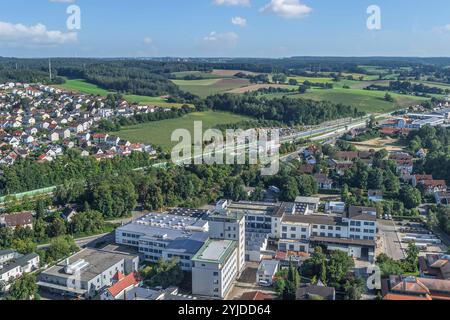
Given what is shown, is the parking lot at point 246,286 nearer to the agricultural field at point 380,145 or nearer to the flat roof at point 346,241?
the flat roof at point 346,241

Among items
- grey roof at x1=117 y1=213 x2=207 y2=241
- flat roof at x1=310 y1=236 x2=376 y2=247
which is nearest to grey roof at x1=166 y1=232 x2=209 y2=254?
grey roof at x1=117 y1=213 x2=207 y2=241

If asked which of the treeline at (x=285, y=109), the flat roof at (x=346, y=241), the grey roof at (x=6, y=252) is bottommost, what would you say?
the flat roof at (x=346, y=241)

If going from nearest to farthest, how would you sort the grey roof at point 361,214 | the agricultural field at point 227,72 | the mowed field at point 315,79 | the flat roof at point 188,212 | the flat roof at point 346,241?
the flat roof at point 346,241, the grey roof at point 361,214, the flat roof at point 188,212, the mowed field at point 315,79, the agricultural field at point 227,72

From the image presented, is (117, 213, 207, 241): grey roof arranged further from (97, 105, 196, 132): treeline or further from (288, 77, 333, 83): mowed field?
(288, 77, 333, 83): mowed field

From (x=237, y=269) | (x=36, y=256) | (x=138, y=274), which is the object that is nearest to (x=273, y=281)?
(x=237, y=269)

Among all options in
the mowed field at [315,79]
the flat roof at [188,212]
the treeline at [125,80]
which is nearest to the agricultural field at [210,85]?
the treeline at [125,80]

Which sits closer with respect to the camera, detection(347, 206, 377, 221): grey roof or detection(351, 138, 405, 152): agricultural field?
detection(347, 206, 377, 221): grey roof
